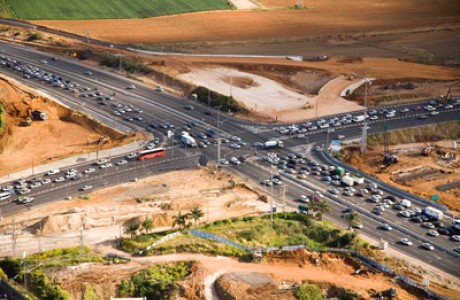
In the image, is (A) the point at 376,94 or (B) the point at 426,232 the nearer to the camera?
(B) the point at 426,232

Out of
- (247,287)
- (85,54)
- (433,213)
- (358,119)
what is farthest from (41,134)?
(433,213)

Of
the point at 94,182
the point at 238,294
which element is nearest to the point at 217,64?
the point at 94,182

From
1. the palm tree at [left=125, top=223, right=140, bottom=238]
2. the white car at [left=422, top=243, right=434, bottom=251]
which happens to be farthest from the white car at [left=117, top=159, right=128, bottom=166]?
the white car at [left=422, top=243, right=434, bottom=251]

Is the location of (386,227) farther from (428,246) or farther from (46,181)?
(46,181)

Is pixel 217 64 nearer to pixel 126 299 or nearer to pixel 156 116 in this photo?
pixel 156 116

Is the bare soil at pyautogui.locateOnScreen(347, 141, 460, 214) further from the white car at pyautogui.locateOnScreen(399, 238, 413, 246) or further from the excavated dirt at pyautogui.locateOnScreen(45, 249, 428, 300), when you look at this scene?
the excavated dirt at pyautogui.locateOnScreen(45, 249, 428, 300)

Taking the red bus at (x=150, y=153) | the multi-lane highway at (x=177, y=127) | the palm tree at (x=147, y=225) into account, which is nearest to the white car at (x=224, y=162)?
the multi-lane highway at (x=177, y=127)
